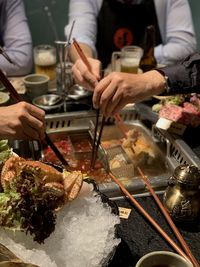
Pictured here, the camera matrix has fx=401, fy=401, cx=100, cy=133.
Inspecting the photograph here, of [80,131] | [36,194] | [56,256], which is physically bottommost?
[80,131]

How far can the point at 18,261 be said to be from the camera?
0.93 meters

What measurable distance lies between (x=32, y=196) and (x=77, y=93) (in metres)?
1.37

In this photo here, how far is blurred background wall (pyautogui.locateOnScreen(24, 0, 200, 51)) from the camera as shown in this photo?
405 centimetres

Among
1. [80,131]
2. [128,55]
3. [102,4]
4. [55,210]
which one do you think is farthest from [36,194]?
[102,4]

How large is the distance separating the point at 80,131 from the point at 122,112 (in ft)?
0.86

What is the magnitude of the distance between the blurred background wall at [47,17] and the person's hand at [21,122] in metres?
2.74

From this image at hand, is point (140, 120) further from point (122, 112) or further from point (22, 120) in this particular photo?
point (22, 120)

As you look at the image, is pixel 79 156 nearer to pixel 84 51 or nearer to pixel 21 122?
pixel 21 122

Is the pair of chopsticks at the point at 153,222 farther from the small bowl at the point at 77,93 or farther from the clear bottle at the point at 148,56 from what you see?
the clear bottle at the point at 148,56

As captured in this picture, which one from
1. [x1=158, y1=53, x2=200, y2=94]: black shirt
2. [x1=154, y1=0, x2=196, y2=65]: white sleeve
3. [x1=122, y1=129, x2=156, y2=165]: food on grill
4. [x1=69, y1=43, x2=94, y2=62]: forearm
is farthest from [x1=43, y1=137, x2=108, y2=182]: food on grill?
[x1=154, y1=0, x2=196, y2=65]: white sleeve

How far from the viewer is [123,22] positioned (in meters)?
3.29

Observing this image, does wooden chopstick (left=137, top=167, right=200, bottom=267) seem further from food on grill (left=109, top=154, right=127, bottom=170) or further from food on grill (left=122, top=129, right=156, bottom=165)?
food on grill (left=122, top=129, right=156, bottom=165)

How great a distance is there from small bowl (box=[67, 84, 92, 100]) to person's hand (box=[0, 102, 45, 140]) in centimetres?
80

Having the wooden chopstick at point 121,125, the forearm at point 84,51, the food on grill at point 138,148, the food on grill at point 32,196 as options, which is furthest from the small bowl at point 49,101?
the food on grill at point 32,196
